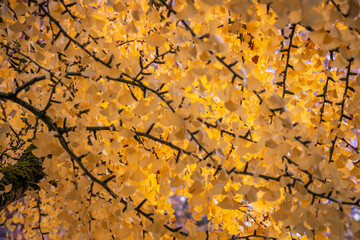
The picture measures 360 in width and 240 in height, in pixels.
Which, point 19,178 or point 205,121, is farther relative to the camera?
point 19,178

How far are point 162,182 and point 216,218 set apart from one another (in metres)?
0.49

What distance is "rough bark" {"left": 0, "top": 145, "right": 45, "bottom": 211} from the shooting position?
1.43 meters

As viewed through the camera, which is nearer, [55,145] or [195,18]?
[195,18]

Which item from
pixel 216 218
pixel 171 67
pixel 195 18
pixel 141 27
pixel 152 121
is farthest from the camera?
pixel 141 27

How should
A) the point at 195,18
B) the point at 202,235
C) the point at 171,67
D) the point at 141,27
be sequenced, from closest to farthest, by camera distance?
the point at 195,18
the point at 202,235
the point at 171,67
the point at 141,27

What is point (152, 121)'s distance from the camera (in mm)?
765

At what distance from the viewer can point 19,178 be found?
1.51 meters

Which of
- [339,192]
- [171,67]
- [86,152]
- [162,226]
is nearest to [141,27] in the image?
[171,67]

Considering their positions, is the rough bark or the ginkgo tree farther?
the rough bark

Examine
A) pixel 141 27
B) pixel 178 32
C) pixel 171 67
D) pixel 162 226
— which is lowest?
pixel 162 226

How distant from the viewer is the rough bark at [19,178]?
1.43 metres

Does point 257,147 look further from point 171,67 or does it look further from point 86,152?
point 171,67

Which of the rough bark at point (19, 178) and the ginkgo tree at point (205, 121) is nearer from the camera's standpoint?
the ginkgo tree at point (205, 121)

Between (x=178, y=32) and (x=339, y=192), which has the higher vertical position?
(x=178, y=32)
